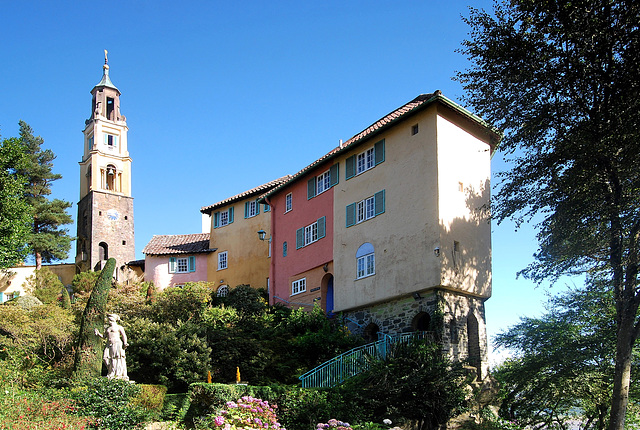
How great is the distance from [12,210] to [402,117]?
16860mm

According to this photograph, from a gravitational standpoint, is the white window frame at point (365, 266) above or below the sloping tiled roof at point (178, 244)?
below

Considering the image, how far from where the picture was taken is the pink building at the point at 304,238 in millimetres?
30594

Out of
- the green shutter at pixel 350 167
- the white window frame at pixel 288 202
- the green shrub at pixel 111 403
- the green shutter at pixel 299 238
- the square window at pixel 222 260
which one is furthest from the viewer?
the square window at pixel 222 260

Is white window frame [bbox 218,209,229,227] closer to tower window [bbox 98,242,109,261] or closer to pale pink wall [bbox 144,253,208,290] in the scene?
pale pink wall [bbox 144,253,208,290]

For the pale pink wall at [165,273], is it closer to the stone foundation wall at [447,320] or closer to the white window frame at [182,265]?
the white window frame at [182,265]

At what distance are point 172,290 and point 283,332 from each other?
5.63m

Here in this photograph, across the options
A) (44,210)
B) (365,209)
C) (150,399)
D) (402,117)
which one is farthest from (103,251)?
(150,399)

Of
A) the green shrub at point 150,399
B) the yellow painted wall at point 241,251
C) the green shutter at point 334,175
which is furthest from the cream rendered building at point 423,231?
the yellow painted wall at point 241,251

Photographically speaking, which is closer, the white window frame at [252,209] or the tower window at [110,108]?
the white window frame at [252,209]

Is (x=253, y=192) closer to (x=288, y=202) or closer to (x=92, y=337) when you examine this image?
(x=288, y=202)

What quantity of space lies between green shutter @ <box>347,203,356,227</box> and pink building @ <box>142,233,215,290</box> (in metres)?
16.9

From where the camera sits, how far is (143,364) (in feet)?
73.9

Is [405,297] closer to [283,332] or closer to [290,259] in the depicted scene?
[283,332]

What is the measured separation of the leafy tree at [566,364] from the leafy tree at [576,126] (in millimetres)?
2013
